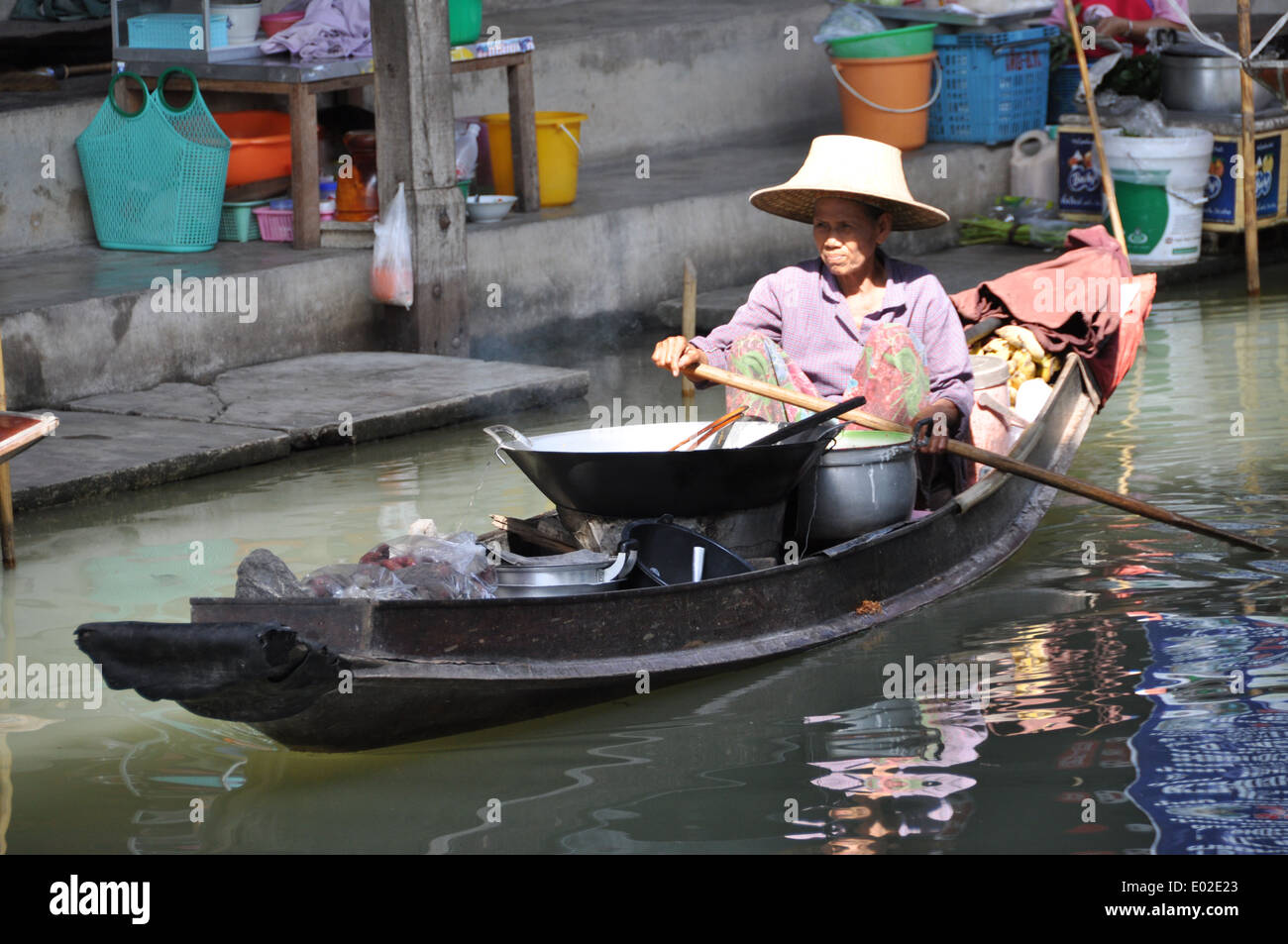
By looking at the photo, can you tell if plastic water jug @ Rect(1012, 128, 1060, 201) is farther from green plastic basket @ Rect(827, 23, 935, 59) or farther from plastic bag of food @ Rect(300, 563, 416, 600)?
plastic bag of food @ Rect(300, 563, 416, 600)

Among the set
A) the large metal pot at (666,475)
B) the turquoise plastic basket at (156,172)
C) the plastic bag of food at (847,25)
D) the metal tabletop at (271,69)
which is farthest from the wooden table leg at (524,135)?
the large metal pot at (666,475)

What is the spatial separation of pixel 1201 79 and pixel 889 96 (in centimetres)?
179

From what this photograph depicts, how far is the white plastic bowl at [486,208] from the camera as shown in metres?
9.53

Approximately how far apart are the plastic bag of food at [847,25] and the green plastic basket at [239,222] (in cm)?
366

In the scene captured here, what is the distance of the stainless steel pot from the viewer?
187 inches

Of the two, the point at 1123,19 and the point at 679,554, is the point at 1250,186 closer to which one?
the point at 1123,19

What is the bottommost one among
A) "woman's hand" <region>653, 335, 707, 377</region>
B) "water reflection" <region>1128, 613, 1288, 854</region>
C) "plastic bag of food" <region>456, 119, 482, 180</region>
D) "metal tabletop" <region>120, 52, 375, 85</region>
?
"water reflection" <region>1128, 613, 1288, 854</region>

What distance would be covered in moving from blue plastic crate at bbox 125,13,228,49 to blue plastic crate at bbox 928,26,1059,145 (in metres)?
4.53

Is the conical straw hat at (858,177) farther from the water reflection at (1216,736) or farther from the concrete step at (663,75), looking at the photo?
the concrete step at (663,75)

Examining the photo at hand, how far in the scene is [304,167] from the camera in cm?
888

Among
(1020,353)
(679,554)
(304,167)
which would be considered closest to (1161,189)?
(1020,353)

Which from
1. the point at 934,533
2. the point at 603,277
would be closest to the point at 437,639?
the point at 934,533

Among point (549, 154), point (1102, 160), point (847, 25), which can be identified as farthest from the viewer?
point (847, 25)

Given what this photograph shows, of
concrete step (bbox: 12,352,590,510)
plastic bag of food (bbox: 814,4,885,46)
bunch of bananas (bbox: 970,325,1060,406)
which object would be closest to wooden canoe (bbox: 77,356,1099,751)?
bunch of bananas (bbox: 970,325,1060,406)
